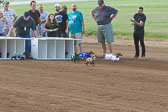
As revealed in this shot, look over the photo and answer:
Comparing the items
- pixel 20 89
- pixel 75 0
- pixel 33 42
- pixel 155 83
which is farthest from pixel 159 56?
pixel 75 0

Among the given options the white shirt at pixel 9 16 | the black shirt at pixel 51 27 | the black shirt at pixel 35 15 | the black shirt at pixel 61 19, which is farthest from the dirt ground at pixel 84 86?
the white shirt at pixel 9 16

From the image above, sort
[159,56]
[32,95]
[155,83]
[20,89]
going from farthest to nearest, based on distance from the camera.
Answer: [159,56] < [155,83] < [20,89] < [32,95]

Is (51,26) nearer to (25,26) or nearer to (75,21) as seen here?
(75,21)

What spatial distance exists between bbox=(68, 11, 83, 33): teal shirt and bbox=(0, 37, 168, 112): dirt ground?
1476mm

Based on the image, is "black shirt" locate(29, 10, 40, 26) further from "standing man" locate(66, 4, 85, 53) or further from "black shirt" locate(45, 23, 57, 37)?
"standing man" locate(66, 4, 85, 53)

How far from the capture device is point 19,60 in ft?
57.8

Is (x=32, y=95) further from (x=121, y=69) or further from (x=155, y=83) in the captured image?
(x=121, y=69)

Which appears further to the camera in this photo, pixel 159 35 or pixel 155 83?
pixel 159 35

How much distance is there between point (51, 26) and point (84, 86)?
691 cm

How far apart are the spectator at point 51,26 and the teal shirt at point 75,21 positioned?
1.66ft

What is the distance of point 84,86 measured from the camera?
12.2 meters

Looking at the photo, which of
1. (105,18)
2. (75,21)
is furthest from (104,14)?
(75,21)

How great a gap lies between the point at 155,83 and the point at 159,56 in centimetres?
793

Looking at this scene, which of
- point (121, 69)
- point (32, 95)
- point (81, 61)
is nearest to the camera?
point (32, 95)
